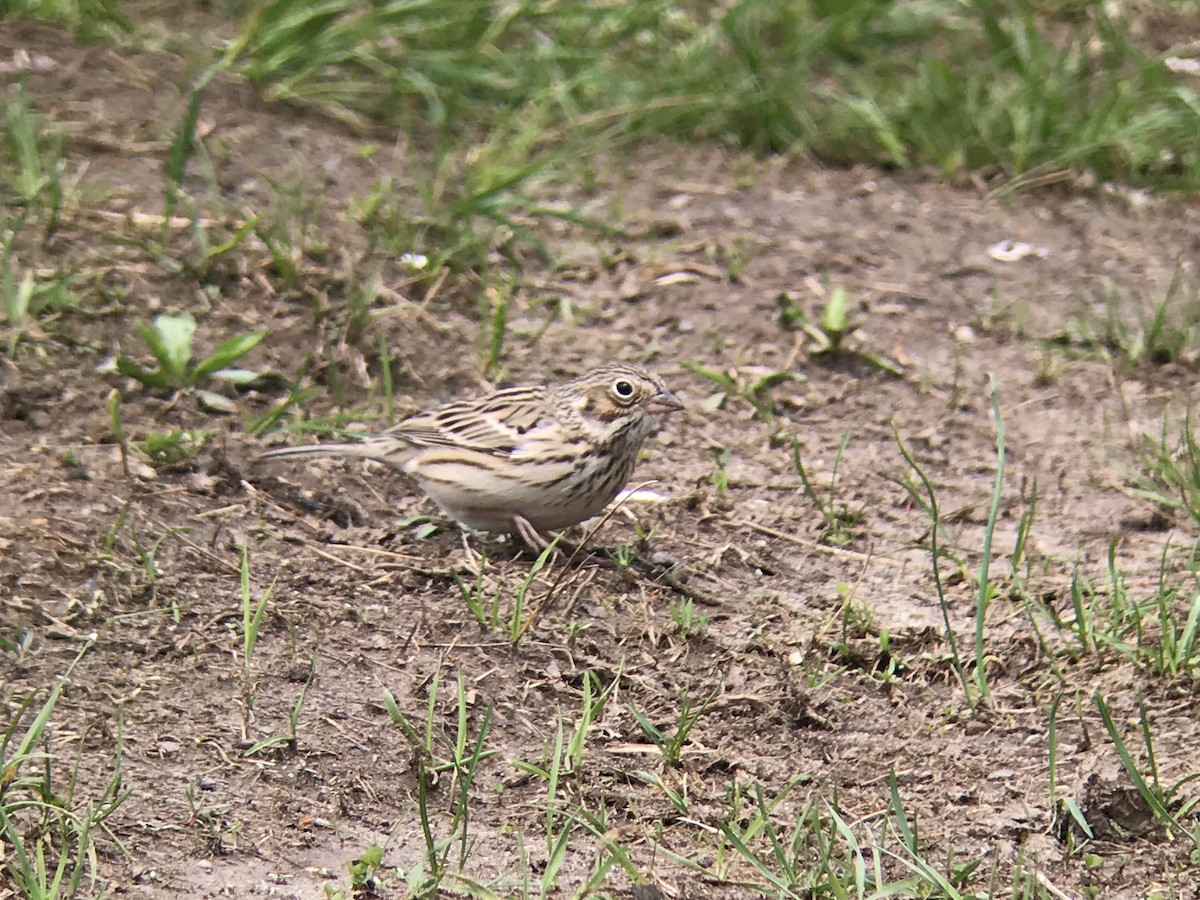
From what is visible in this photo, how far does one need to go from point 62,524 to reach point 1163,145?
18.4 feet

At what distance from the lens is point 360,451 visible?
5.63 meters

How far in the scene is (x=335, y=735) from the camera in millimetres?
4375

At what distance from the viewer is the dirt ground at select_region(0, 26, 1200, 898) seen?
4184mm

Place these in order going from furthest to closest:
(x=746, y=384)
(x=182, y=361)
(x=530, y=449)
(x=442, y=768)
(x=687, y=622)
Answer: (x=746, y=384)
(x=182, y=361)
(x=530, y=449)
(x=687, y=622)
(x=442, y=768)

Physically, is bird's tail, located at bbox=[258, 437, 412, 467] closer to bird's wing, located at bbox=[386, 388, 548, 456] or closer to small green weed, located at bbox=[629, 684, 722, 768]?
bird's wing, located at bbox=[386, 388, 548, 456]

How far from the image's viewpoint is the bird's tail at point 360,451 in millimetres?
5562

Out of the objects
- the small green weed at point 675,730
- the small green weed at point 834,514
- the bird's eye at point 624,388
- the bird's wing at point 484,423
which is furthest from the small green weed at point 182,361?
the small green weed at point 675,730

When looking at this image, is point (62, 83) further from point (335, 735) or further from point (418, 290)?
point (335, 735)

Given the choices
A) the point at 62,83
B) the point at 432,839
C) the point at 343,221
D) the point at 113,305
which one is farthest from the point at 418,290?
the point at 432,839

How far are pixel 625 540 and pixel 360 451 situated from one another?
0.97 metres

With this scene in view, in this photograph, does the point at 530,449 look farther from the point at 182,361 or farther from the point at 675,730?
the point at 182,361

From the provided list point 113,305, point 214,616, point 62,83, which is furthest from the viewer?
point 62,83

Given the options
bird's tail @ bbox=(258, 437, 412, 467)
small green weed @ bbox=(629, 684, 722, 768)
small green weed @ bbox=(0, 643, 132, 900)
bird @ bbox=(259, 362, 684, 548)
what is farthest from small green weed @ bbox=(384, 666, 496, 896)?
bird's tail @ bbox=(258, 437, 412, 467)

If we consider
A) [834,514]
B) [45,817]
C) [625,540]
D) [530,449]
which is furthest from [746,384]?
[45,817]
